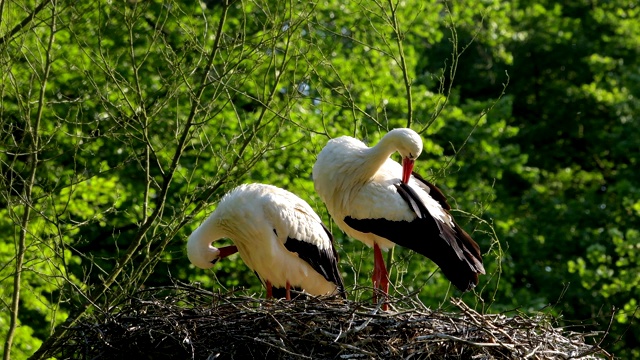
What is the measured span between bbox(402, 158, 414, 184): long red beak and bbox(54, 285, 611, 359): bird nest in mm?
1569

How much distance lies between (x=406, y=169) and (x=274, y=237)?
1151 mm

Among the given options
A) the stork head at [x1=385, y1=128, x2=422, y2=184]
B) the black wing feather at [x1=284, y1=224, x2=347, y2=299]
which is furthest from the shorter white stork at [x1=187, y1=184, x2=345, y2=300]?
the stork head at [x1=385, y1=128, x2=422, y2=184]

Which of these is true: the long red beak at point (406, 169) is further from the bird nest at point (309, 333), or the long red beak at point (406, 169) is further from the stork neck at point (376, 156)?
the bird nest at point (309, 333)

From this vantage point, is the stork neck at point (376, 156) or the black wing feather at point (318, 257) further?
the black wing feather at point (318, 257)

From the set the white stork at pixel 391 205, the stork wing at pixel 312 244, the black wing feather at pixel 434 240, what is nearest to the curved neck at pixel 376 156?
the white stork at pixel 391 205

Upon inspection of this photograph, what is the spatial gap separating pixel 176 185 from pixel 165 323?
8625 millimetres

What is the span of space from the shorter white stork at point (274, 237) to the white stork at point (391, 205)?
259 mm

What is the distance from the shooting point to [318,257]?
9.53 metres

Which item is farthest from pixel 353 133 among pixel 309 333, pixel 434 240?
pixel 309 333

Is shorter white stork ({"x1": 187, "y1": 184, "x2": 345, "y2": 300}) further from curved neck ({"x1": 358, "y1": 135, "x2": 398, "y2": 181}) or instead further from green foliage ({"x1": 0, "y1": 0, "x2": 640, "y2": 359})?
curved neck ({"x1": 358, "y1": 135, "x2": 398, "y2": 181})

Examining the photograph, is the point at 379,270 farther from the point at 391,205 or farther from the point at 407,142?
the point at 407,142

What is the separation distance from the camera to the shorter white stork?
9383 millimetres

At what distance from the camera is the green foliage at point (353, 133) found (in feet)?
34.1

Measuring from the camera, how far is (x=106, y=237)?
55.0ft
